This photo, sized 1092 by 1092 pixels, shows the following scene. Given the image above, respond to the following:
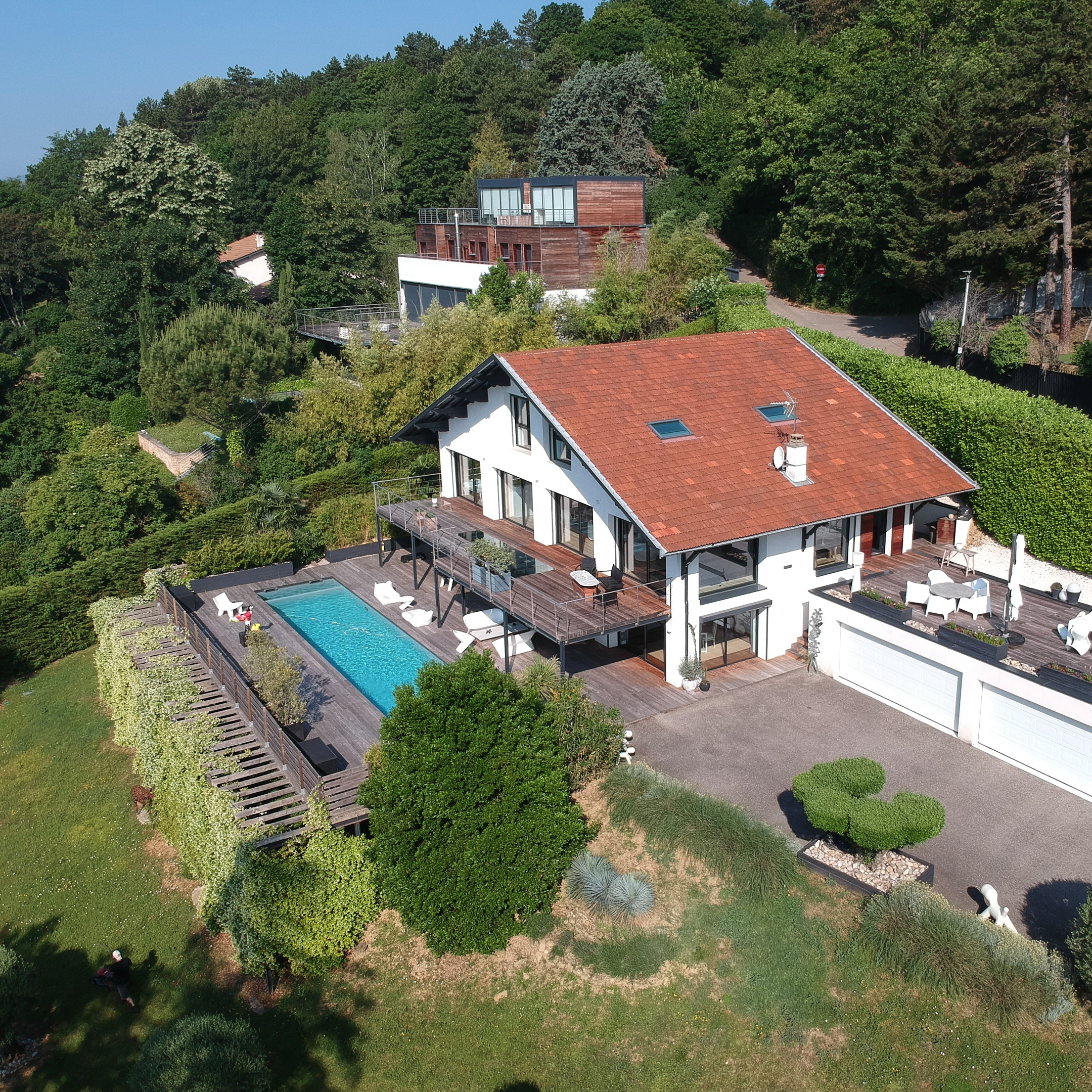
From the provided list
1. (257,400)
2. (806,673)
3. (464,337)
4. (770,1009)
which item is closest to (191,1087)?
(770,1009)

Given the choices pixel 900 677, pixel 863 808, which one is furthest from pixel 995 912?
pixel 900 677

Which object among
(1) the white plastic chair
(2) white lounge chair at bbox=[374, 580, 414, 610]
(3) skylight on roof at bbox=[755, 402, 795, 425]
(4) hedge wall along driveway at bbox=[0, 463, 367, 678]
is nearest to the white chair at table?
(1) the white plastic chair

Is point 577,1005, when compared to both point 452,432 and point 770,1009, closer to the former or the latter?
point 770,1009

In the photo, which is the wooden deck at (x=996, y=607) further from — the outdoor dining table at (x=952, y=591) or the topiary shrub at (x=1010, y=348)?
the topiary shrub at (x=1010, y=348)

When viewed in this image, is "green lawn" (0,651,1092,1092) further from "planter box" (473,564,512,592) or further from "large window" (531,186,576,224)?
"large window" (531,186,576,224)

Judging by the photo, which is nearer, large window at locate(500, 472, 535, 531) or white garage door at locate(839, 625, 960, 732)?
white garage door at locate(839, 625, 960, 732)

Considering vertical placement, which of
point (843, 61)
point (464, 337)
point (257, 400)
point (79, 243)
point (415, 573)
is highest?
point (843, 61)

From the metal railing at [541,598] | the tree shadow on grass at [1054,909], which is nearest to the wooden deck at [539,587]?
the metal railing at [541,598]
